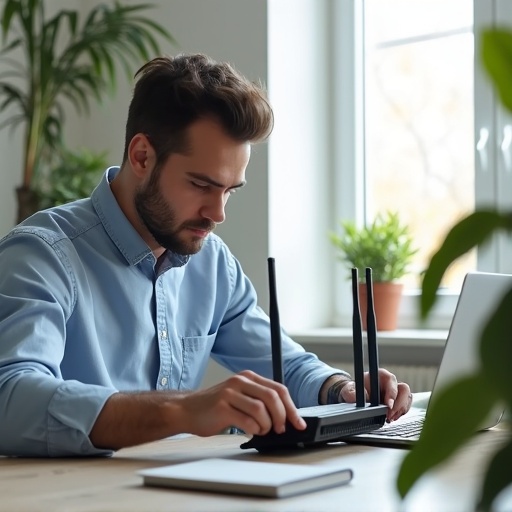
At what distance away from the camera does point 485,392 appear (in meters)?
0.22

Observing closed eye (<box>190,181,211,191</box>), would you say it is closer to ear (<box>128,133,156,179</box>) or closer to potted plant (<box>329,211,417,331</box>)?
ear (<box>128,133,156,179</box>)

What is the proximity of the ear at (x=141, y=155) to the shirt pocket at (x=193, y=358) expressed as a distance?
33 centimetres

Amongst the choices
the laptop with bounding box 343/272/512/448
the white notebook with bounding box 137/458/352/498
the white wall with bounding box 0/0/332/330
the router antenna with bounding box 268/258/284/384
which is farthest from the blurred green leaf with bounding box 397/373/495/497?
the white wall with bounding box 0/0/332/330

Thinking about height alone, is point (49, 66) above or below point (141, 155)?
above

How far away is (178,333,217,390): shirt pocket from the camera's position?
1.92 meters

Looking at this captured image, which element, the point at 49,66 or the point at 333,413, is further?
the point at 49,66

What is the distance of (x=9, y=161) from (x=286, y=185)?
101cm

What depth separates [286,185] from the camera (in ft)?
10.6

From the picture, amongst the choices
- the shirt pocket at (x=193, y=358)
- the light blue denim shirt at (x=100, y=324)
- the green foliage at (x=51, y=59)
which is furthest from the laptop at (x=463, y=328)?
the green foliage at (x=51, y=59)

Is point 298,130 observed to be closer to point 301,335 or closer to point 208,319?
point 301,335

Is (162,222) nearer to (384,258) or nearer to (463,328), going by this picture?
(463,328)

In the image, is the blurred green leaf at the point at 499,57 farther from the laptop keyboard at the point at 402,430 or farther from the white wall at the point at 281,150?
the white wall at the point at 281,150

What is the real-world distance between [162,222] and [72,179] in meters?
1.39

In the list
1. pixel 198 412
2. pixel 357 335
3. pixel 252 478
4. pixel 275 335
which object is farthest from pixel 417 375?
pixel 252 478
